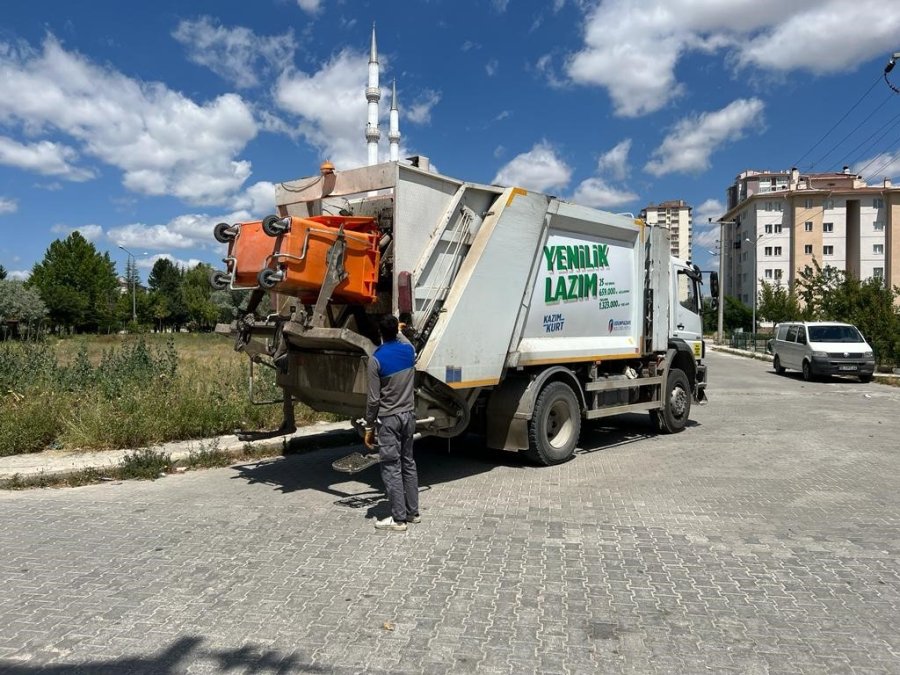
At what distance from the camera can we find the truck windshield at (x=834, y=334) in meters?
20.8

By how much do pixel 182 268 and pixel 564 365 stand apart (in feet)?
367

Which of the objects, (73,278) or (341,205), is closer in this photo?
(341,205)

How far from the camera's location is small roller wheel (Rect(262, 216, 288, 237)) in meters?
5.59

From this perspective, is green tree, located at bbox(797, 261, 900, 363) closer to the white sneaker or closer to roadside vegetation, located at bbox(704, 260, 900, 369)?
roadside vegetation, located at bbox(704, 260, 900, 369)

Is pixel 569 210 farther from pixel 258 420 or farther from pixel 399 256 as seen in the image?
pixel 258 420

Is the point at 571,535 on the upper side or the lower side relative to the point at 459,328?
lower

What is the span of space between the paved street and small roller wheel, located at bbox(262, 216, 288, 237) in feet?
8.19

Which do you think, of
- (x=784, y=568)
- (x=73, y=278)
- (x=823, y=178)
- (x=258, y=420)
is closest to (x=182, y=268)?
(x=73, y=278)

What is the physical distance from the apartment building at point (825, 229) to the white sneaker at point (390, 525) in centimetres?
7110

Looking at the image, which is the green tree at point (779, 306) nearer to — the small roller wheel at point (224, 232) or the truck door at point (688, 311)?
the truck door at point (688, 311)

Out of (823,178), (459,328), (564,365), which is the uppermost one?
(823,178)

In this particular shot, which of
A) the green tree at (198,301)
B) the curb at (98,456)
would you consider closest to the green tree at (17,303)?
the green tree at (198,301)

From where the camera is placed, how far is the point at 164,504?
629 cm

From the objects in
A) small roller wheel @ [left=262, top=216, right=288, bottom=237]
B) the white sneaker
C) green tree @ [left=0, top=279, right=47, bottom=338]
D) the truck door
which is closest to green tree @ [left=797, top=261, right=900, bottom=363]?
the truck door
